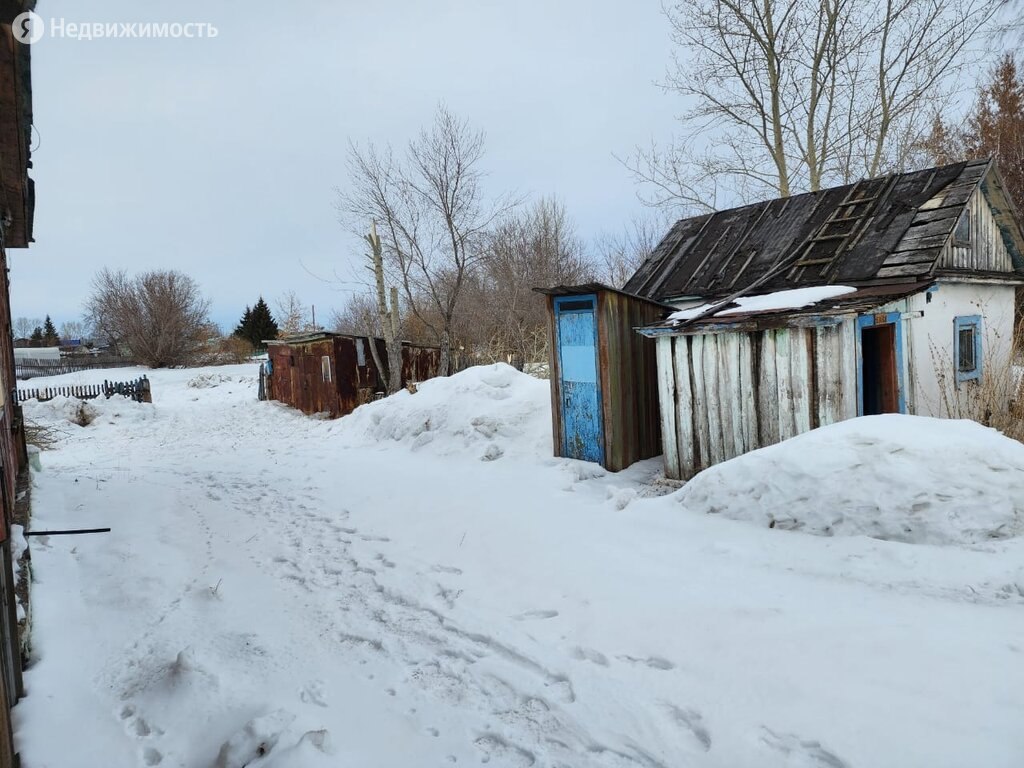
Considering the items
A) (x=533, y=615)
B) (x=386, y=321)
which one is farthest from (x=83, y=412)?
(x=533, y=615)

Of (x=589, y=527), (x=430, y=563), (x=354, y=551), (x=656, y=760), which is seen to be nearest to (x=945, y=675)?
(x=656, y=760)

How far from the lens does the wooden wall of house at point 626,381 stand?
822cm

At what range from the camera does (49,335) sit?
216 feet

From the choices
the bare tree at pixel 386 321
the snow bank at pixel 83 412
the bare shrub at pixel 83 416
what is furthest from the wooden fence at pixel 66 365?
the bare tree at pixel 386 321

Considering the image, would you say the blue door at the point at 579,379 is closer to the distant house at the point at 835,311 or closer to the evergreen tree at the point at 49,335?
the distant house at the point at 835,311

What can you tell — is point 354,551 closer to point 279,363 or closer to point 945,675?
point 945,675

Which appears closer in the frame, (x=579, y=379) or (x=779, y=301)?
(x=779, y=301)

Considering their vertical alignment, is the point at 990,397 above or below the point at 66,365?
below

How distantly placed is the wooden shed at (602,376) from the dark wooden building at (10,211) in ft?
19.0

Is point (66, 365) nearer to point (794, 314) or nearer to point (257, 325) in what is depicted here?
point (257, 325)

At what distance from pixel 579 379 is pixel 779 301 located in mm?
2831

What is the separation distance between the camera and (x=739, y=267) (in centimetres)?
1018

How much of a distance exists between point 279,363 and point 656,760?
68.7 feet

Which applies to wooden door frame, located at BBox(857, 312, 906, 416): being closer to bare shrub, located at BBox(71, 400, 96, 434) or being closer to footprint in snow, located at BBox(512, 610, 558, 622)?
footprint in snow, located at BBox(512, 610, 558, 622)
